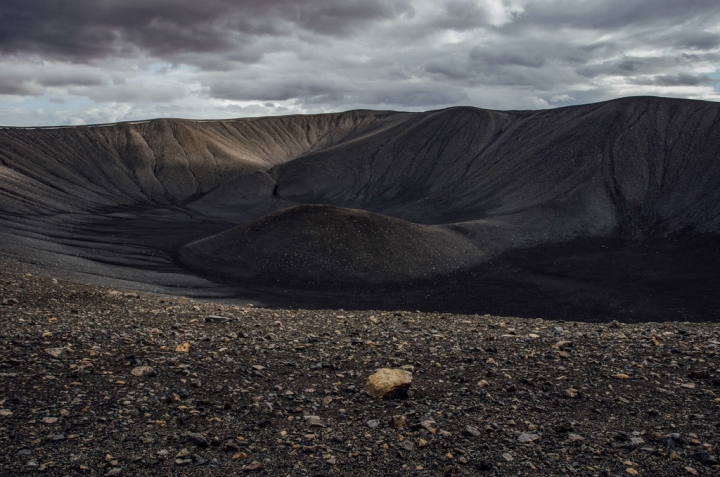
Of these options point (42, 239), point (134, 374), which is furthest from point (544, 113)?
point (134, 374)

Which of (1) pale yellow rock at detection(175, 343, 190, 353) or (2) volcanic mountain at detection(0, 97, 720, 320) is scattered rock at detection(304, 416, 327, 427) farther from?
(2) volcanic mountain at detection(0, 97, 720, 320)

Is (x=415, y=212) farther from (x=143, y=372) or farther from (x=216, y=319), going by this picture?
(x=143, y=372)

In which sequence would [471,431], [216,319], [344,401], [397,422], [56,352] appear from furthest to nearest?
[216,319] → [56,352] → [344,401] → [397,422] → [471,431]

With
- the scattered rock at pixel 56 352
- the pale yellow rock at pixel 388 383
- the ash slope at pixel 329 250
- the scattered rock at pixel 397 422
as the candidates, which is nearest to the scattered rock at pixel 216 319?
the scattered rock at pixel 56 352

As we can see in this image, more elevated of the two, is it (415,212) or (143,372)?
(143,372)

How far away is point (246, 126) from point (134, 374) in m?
128

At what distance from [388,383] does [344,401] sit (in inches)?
27.9

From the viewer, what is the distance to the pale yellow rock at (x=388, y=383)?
8.18m

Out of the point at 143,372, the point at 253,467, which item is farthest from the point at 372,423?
the point at 143,372

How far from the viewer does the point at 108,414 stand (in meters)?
7.29

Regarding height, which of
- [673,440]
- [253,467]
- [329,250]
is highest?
[673,440]

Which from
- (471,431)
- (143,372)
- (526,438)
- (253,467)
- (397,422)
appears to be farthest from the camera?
(143,372)

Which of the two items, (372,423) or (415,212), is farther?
(415,212)

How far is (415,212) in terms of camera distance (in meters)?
66.9
